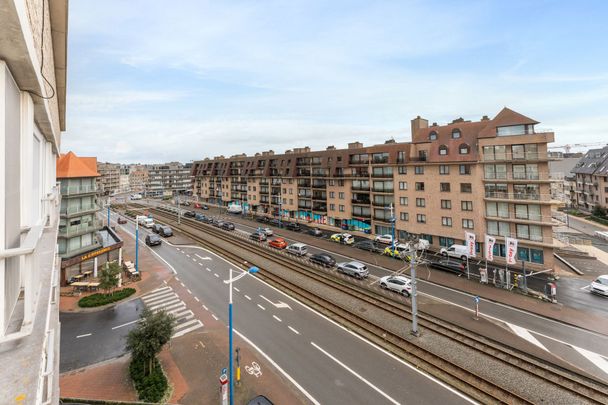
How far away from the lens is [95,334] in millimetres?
22391

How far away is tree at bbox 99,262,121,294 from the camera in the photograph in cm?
2781

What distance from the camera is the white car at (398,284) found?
93.1ft

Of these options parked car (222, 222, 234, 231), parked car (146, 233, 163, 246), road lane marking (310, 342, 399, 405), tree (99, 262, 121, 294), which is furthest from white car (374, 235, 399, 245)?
parked car (146, 233, 163, 246)

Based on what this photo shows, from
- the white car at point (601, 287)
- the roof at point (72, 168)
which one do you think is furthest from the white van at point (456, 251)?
the roof at point (72, 168)

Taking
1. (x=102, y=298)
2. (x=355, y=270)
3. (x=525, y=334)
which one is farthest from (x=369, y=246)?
(x=102, y=298)

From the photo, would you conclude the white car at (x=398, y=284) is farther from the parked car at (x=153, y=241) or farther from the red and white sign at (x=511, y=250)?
the parked car at (x=153, y=241)

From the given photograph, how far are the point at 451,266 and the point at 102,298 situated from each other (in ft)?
123

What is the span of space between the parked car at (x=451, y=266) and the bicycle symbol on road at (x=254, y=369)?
2570 cm

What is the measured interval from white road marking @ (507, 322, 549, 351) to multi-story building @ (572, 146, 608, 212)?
70676 mm

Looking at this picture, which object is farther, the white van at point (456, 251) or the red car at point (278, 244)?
the red car at point (278, 244)

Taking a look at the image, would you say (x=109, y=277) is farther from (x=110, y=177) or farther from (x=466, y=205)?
(x=110, y=177)

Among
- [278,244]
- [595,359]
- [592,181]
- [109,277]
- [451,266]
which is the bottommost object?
[595,359]

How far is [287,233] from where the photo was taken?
187 ft

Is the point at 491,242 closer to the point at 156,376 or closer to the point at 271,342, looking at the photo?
the point at 271,342
